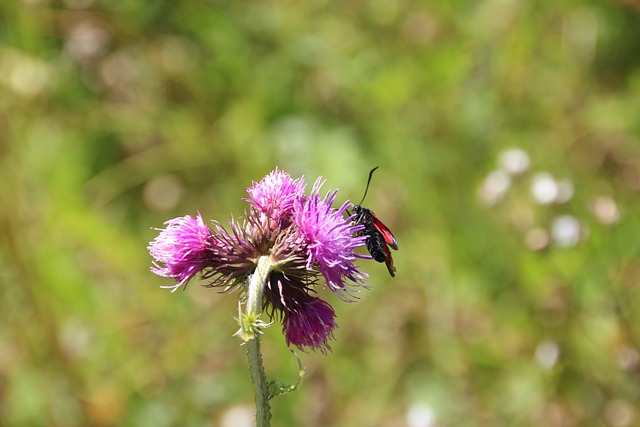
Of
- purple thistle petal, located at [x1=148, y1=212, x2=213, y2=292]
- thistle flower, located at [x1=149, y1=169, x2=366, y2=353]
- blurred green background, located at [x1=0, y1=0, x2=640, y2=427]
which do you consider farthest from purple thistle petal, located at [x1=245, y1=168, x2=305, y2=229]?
blurred green background, located at [x1=0, y1=0, x2=640, y2=427]

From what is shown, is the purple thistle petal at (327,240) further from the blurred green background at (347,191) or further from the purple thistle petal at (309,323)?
the blurred green background at (347,191)

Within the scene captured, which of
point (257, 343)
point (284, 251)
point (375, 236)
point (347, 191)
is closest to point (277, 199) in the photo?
point (284, 251)

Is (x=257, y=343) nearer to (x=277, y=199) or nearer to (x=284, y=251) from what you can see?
(x=284, y=251)

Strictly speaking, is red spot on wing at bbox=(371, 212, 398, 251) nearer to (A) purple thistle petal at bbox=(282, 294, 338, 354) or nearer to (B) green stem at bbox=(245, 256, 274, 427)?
(A) purple thistle petal at bbox=(282, 294, 338, 354)

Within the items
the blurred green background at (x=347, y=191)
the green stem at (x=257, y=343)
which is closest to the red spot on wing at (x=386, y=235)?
the green stem at (x=257, y=343)

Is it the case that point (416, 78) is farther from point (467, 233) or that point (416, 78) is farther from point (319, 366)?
point (319, 366)

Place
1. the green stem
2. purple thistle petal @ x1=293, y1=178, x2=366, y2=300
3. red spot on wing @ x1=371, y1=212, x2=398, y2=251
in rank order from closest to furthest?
the green stem < purple thistle petal @ x1=293, y1=178, x2=366, y2=300 < red spot on wing @ x1=371, y1=212, x2=398, y2=251

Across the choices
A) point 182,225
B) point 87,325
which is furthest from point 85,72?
point 182,225
